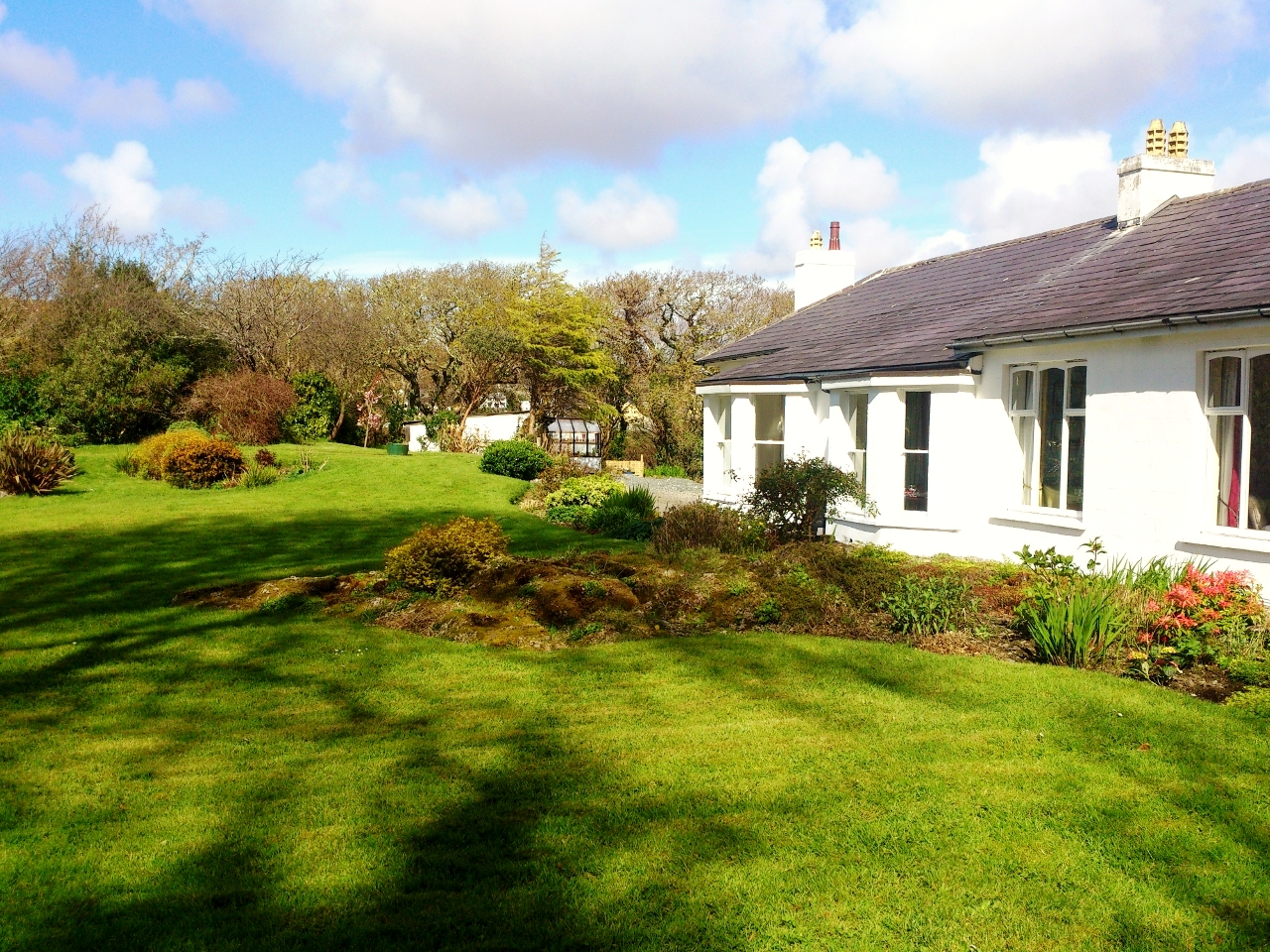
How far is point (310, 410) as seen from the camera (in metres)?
31.3

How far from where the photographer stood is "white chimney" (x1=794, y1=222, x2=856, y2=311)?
76.1ft

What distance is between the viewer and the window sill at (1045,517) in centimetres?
1231

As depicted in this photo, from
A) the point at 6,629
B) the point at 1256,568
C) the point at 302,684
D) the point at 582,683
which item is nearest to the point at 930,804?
the point at 582,683

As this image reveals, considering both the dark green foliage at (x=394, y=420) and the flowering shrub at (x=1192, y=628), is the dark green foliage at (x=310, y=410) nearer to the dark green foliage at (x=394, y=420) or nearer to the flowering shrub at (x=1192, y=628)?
the dark green foliage at (x=394, y=420)

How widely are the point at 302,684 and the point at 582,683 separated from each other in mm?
2229

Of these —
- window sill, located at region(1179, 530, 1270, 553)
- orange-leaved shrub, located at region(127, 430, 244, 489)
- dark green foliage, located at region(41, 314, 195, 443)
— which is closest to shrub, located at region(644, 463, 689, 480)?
orange-leaved shrub, located at region(127, 430, 244, 489)

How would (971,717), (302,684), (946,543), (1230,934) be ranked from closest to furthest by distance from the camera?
(1230,934) → (971,717) → (302,684) → (946,543)

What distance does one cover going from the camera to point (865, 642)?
905 cm

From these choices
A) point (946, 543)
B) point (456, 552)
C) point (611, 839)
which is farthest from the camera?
point (946, 543)

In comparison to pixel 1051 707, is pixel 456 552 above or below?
above

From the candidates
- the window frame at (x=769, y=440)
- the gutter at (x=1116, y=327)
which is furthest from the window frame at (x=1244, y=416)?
the window frame at (x=769, y=440)

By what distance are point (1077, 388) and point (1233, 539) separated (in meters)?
3.10

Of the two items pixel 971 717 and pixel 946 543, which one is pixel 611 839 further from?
pixel 946 543

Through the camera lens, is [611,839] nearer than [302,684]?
Yes
